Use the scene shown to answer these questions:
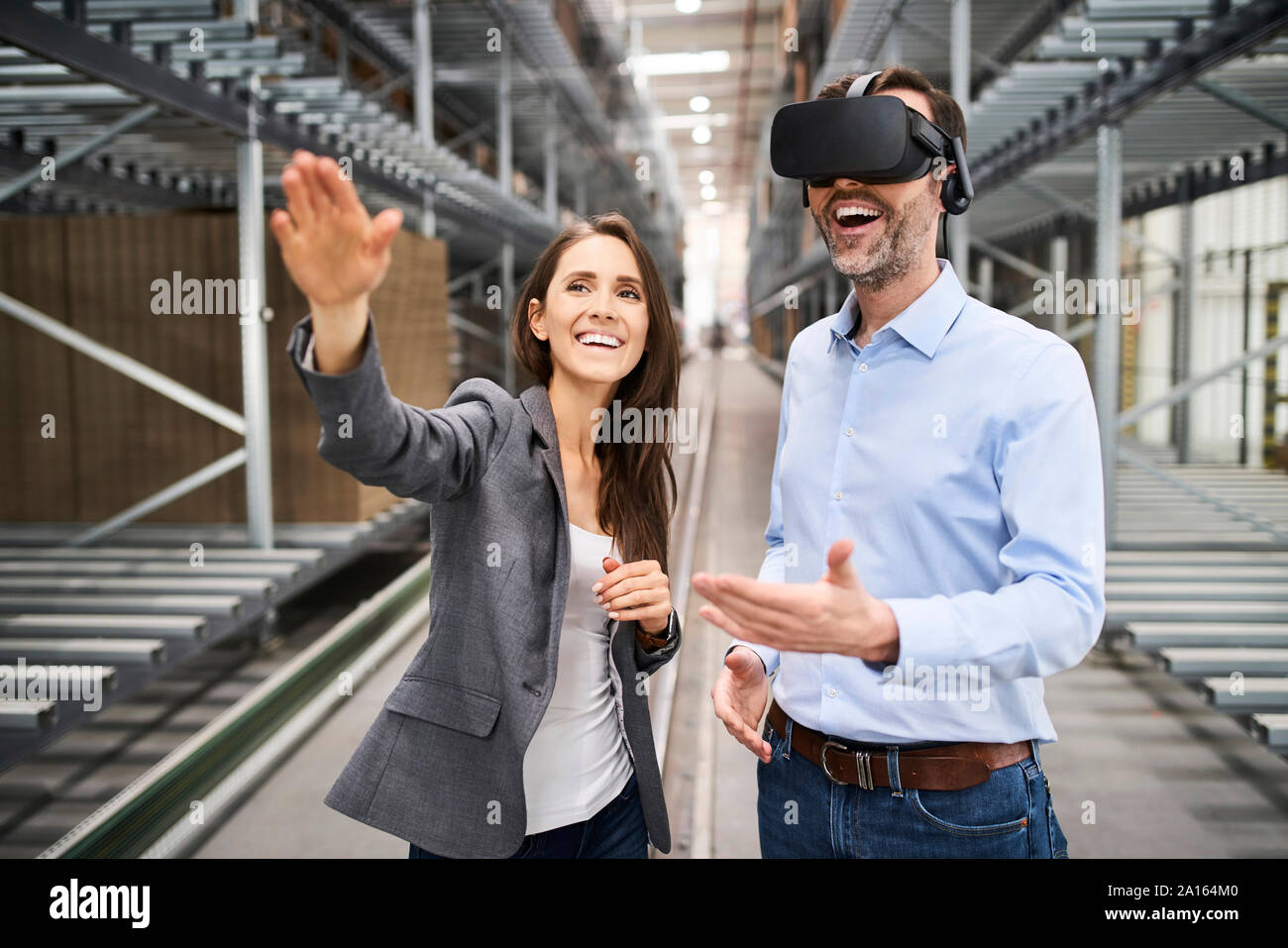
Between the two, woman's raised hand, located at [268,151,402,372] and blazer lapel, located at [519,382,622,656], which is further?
blazer lapel, located at [519,382,622,656]

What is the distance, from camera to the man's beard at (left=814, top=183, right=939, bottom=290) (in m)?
1.25

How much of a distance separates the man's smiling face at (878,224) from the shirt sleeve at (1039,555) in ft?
0.78

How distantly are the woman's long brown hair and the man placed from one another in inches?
8.9

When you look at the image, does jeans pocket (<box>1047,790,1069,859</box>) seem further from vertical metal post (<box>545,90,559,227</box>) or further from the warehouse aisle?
vertical metal post (<box>545,90,559,227</box>)

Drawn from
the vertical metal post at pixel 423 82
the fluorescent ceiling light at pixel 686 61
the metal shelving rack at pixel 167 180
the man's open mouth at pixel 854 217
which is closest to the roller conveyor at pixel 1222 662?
the man's open mouth at pixel 854 217

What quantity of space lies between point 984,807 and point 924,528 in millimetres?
418

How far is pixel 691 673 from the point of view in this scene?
14.5 ft

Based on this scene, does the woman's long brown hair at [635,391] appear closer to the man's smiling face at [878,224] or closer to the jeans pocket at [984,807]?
the man's smiling face at [878,224]

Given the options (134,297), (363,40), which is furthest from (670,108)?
(134,297)

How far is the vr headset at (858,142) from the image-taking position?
1.20 m

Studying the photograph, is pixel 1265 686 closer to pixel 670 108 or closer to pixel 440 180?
pixel 440 180

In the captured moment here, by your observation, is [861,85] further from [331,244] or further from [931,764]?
[931,764]

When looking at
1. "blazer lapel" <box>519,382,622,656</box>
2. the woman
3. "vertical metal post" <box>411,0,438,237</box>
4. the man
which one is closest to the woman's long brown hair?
the woman
